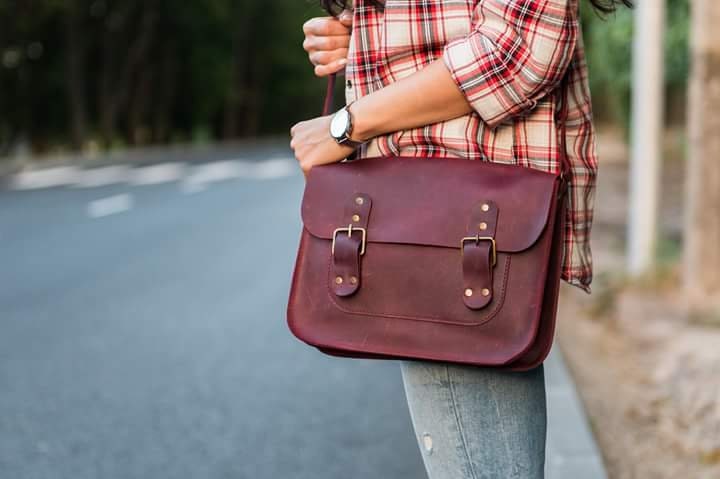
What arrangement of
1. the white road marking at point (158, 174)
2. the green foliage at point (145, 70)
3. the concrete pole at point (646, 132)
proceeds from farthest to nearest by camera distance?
the green foliage at point (145, 70) < the white road marking at point (158, 174) < the concrete pole at point (646, 132)

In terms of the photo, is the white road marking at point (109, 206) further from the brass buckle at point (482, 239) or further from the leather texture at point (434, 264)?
the brass buckle at point (482, 239)

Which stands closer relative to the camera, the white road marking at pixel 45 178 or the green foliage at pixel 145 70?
the white road marking at pixel 45 178

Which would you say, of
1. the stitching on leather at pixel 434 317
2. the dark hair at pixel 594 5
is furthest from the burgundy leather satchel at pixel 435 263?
the dark hair at pixel 594 5

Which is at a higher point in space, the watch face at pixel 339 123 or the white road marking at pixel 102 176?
the watch face at pixel 339 123

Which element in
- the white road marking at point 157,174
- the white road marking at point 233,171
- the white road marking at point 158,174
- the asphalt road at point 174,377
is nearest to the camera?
the asphalt road at point 174,377

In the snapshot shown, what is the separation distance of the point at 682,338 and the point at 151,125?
41.6 m

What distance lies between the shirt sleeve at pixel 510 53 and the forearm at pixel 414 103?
0.06 ft

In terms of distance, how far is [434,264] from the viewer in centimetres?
147

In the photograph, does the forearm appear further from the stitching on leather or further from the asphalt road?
the asphalt road

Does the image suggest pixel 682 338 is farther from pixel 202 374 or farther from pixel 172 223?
pixel 172 223

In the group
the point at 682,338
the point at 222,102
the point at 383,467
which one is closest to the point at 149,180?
the point at 682,338

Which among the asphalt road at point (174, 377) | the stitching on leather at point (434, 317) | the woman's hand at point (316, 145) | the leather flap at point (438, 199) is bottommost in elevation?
the asphalt road at point (174, 377)

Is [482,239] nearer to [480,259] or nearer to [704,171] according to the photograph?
[480,259]

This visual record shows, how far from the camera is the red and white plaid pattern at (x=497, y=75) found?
1425mm
